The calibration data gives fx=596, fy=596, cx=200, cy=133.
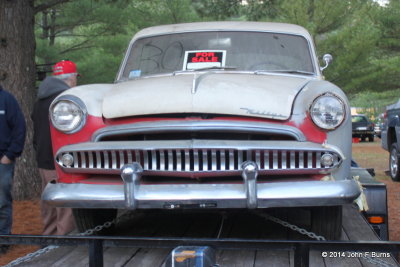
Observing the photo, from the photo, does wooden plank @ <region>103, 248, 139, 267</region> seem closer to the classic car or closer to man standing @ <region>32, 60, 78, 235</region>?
the classic car

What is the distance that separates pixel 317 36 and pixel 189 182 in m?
28.5

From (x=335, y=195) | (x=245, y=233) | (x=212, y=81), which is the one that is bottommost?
(x=245, y=233)

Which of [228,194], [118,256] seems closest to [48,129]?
[118,256]

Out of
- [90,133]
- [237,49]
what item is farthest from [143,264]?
[237,49]

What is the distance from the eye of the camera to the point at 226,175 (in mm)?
3529

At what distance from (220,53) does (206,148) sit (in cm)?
166

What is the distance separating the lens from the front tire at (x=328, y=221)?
375cm

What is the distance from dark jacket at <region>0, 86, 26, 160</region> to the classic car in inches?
53.9

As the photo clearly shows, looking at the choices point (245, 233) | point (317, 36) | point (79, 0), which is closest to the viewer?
point (245, 233)

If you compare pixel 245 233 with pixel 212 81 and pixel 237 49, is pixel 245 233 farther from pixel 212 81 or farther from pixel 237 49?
pixel 237 49

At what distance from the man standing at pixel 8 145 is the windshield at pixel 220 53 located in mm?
1069

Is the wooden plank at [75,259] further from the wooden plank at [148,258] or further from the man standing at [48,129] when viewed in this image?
the man standing at [48,129]

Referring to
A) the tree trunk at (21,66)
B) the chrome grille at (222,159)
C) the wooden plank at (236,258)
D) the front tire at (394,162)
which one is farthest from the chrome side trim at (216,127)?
the front tire at (394,162)

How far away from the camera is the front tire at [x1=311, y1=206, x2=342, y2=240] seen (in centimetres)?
Result: 375
